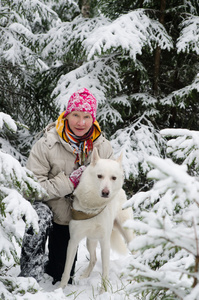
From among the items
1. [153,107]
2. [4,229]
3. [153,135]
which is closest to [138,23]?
[153,107]

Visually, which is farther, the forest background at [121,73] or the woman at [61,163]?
the forest background at [121,73]

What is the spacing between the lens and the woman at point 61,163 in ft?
9.13

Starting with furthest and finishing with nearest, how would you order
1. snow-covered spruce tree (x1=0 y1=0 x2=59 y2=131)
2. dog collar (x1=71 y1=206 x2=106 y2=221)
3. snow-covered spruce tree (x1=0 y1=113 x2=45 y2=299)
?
snow-covered spruce tree (x1=0 y1=0 x2=59 y2=131) < dog collar (x1=71 y1=206 x2=106 y2=221) < snow-covered spruce tree (x1=0 y1=113 x2=45 y2=299)

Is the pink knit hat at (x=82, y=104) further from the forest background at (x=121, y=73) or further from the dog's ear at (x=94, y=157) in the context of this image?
the forest background at (x=121, y=73)

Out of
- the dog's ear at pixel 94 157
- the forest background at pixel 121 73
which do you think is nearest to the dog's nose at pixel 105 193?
the dog's ear at pixel 94 157

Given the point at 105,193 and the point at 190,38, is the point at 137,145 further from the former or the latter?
the point at 105,193

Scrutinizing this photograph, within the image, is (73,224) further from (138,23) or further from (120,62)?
(120,62)

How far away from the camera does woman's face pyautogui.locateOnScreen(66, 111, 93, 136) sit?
2949mm

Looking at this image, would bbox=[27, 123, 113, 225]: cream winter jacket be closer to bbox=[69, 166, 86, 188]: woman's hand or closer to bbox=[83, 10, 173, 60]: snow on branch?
bbox=[69, 166, 86, 188]: woman's hand

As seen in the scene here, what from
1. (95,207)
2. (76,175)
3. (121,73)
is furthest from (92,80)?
(95,207)

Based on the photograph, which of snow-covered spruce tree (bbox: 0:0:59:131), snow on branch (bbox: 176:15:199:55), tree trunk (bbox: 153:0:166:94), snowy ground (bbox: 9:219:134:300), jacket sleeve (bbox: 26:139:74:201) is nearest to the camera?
snowy ground (bbox: 9:219:134:300)

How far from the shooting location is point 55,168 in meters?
2.97

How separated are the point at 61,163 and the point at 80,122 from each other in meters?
0.40

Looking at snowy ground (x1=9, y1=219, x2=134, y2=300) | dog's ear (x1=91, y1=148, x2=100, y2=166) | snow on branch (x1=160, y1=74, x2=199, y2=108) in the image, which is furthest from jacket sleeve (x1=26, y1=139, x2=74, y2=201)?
snow on branch (x1=160, y1=74, x2=199, y2=108)
